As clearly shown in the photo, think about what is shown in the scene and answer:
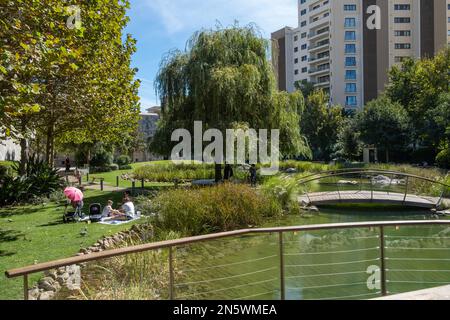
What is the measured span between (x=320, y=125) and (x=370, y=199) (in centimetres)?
2871

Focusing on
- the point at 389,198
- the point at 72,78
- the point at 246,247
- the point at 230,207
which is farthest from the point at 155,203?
the point at 389,198

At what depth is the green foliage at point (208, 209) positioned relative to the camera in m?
10.1

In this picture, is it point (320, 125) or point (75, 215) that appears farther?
point (320, 125)

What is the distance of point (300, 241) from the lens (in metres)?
10.1

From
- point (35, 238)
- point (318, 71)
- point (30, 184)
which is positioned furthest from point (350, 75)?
point (35, 238)

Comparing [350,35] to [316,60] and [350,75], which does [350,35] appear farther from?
[316,60]

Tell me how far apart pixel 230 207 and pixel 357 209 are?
6.64 metres

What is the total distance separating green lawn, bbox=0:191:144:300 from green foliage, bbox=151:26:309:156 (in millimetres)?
6805

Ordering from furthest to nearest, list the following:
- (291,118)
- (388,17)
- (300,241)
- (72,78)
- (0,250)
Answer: (388,17), (291,118), (72,78), (300,241), (0,250)

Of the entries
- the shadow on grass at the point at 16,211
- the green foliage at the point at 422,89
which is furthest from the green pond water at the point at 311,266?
the green foliage at the point at 422,89

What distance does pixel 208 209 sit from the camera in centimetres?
1070

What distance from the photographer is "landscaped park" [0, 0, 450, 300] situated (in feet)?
20.2

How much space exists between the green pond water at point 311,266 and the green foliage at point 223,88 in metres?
6.33
